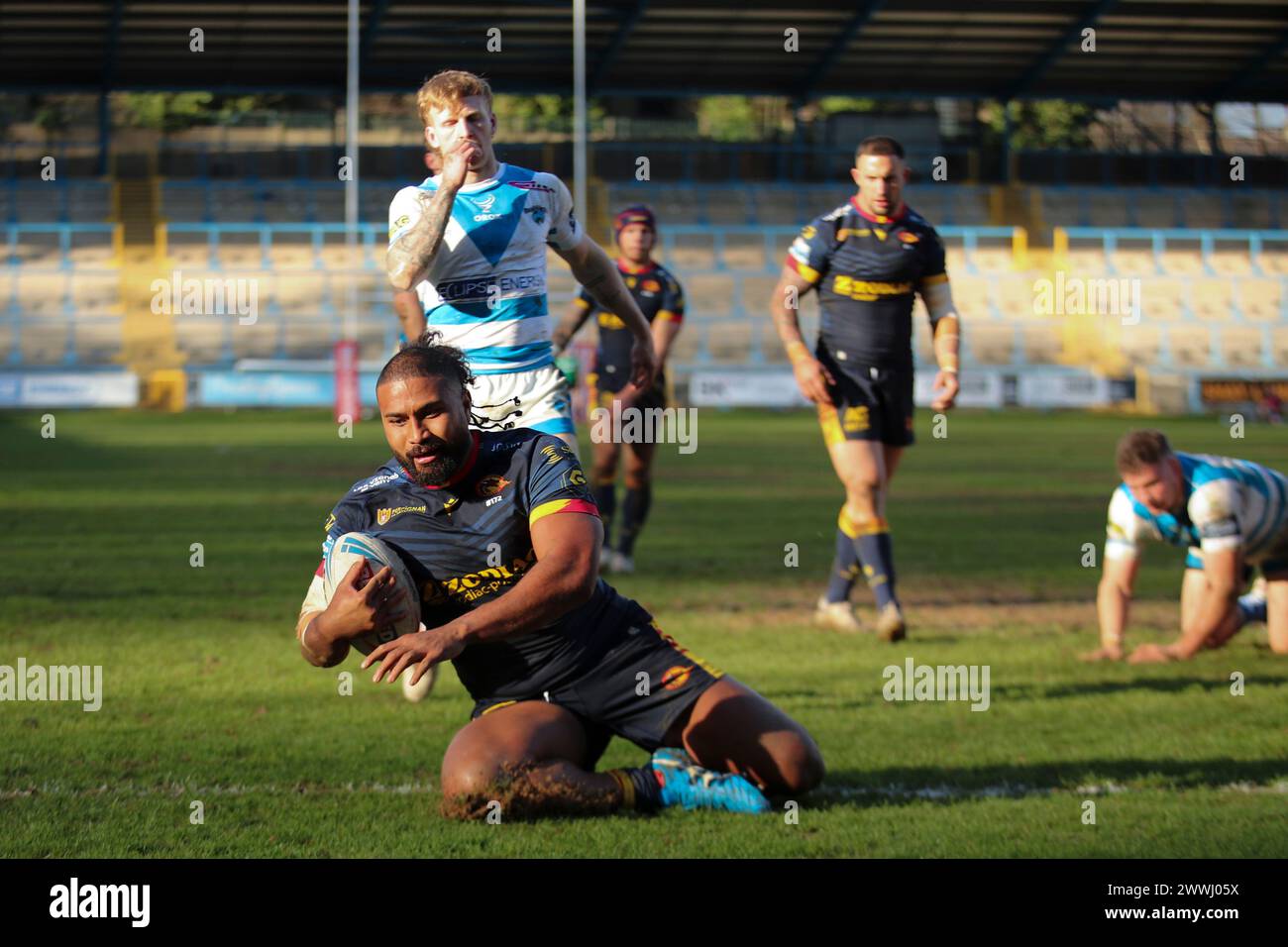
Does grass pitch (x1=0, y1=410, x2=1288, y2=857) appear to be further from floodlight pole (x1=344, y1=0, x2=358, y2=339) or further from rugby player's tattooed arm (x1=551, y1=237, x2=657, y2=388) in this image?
floodlight pole (x1=344, y1=0, x2=358, y2=339)

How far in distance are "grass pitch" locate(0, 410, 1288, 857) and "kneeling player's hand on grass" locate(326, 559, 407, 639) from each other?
70 cm

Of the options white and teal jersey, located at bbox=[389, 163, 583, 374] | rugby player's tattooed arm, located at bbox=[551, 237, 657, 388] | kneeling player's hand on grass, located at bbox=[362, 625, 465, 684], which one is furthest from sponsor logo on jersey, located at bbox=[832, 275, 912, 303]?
kneeling player's hand on grass, located at bbox=[362, 625, 465, 684]

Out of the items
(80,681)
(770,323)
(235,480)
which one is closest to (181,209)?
(770,323)

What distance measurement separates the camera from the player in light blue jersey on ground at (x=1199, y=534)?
287 inches

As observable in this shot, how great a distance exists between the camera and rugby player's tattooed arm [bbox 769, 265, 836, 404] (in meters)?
8.51

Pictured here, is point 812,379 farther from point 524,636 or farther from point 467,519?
point 467,519

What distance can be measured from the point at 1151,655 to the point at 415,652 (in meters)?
4.91

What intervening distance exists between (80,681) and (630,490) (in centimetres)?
488

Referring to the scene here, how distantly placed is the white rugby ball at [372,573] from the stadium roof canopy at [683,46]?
3412 cm

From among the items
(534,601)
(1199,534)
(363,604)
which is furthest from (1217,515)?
(363,604)

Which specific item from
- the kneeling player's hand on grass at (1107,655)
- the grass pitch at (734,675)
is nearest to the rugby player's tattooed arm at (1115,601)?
the kneeling player's hand on grass at (1107,655)

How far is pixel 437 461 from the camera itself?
4527mm

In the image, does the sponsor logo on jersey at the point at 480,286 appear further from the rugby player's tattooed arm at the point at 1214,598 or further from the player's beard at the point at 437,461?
the rugby player's tattooed arm at the point at 1214,598

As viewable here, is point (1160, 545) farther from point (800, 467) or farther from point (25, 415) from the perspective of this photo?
point (25, 415)
